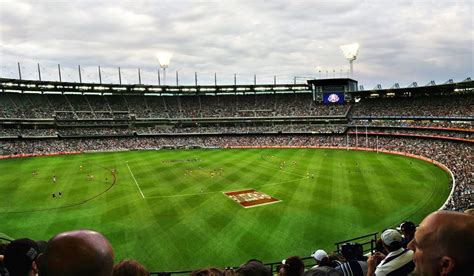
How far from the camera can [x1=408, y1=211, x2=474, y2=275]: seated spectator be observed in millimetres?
2699

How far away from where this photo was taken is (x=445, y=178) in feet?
134

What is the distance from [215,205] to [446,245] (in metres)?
30.5

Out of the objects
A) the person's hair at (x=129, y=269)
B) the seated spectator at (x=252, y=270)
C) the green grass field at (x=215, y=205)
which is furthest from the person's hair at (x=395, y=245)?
the green grass field at (x=215, y=205)

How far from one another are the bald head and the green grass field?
18.7 metres

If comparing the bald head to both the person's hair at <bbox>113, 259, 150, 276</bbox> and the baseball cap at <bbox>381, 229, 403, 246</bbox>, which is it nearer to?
the person's hair at <bbox>113, 259, 150, 276</bbox>

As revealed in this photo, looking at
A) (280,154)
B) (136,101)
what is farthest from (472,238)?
(136,101)

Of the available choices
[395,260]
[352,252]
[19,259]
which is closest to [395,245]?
[395,260]

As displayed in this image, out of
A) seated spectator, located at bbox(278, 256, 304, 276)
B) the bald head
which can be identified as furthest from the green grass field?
the bald head

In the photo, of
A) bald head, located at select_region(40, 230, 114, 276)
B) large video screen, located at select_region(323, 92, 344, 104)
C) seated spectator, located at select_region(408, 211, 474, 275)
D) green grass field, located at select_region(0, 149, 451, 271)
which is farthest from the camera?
large video screen, located at select_region(323, 92, 344, 104)

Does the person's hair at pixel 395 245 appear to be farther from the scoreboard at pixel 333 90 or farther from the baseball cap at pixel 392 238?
the scoreboard at pixel 333 90

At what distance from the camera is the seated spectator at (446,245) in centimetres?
270

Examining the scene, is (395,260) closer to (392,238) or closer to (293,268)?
(392,238)

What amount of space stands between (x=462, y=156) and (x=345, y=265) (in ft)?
176

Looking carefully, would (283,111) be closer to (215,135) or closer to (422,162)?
(215,135)
